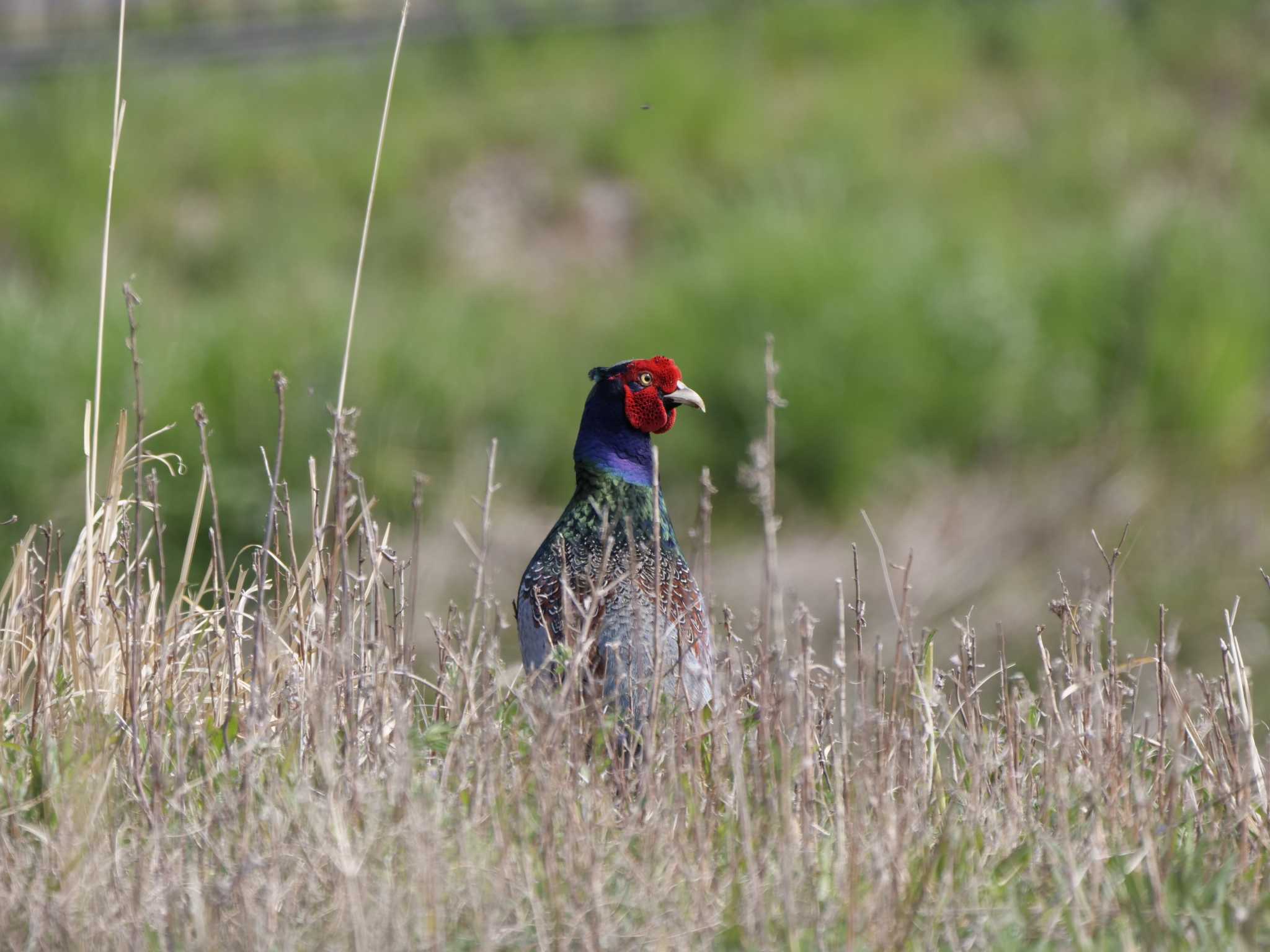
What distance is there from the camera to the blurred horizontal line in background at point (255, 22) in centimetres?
1167

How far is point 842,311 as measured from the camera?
921 centimetres

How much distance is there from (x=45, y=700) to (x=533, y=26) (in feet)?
34.6

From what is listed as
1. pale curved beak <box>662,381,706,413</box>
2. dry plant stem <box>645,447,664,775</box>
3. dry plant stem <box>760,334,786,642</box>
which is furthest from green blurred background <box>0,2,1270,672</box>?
dry plant stem <box>760,334,786,642</box>

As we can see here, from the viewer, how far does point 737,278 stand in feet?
30.8

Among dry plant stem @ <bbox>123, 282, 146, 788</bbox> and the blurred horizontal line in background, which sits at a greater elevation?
the blurred horizontal line in background

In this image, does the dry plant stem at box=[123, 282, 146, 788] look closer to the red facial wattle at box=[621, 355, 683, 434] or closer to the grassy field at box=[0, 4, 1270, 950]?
the grassy field at box=[0, 4, 1270, 950]

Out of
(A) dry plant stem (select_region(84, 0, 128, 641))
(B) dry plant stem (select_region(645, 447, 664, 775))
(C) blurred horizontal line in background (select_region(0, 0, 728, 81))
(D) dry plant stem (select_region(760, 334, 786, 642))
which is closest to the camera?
(D) dry plant stem (select_region(760, 334, 786, 642))

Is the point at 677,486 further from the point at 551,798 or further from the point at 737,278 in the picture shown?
the point at 551,798

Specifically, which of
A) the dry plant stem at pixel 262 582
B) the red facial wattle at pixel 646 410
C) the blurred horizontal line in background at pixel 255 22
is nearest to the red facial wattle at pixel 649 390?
the red facial wattle at pixel 646 410

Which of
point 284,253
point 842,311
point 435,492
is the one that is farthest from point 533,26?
point 435,492

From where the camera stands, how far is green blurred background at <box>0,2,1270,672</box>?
8.54 m

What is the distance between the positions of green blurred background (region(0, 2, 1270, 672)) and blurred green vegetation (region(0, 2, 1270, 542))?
0.09 feet

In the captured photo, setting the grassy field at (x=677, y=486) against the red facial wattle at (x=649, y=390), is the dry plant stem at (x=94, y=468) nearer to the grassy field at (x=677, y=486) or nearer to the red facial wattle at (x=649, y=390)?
the grassy field at (x=677, y=486)

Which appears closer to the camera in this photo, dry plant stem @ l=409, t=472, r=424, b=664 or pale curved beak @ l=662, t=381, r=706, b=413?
dry plant stem @ l=409, t=472, r=424, b=664
